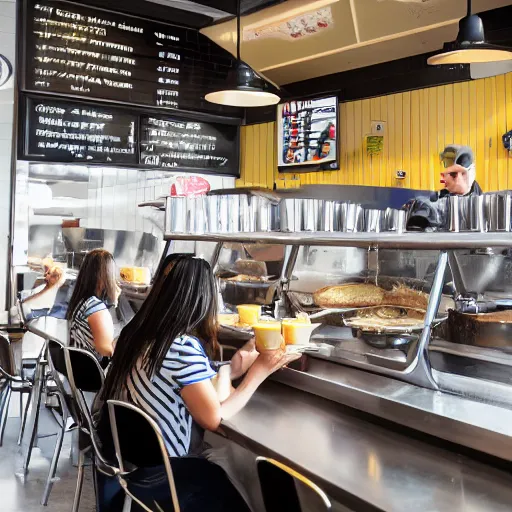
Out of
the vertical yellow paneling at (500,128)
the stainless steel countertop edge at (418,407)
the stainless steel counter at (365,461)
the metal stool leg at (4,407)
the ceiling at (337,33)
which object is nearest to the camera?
the stainless steel counter at (365,461)

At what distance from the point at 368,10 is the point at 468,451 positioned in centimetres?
413

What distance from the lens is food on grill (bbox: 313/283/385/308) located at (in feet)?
8.18

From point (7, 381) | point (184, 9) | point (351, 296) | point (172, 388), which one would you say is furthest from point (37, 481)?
point (184, 9)

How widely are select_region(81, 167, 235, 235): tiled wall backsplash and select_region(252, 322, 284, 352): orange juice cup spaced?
429 centimetres

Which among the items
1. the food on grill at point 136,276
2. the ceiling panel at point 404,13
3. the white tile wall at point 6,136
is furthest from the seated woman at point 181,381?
the white tile wall at point 6,136

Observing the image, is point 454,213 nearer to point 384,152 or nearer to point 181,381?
point 181,381

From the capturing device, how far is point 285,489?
3.99 feet

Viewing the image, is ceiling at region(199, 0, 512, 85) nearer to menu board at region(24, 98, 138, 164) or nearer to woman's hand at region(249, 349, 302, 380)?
menu board at region(24, 98, 138, 164)

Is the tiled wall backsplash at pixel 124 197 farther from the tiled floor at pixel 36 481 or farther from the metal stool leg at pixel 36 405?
the metal stool leg at pixel 36 405

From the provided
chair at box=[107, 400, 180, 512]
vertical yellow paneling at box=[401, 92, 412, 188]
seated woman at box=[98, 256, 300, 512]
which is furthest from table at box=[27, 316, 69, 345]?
vertical yellow paneling at box=[401, 92, 412, 188]

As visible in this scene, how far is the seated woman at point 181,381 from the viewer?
193cm

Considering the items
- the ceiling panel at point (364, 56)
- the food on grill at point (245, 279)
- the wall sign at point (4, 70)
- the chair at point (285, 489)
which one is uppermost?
the ceiling panel at point (364, 56)

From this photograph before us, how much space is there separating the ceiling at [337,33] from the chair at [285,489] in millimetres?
4229

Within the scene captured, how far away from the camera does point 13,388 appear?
13.5 feet
